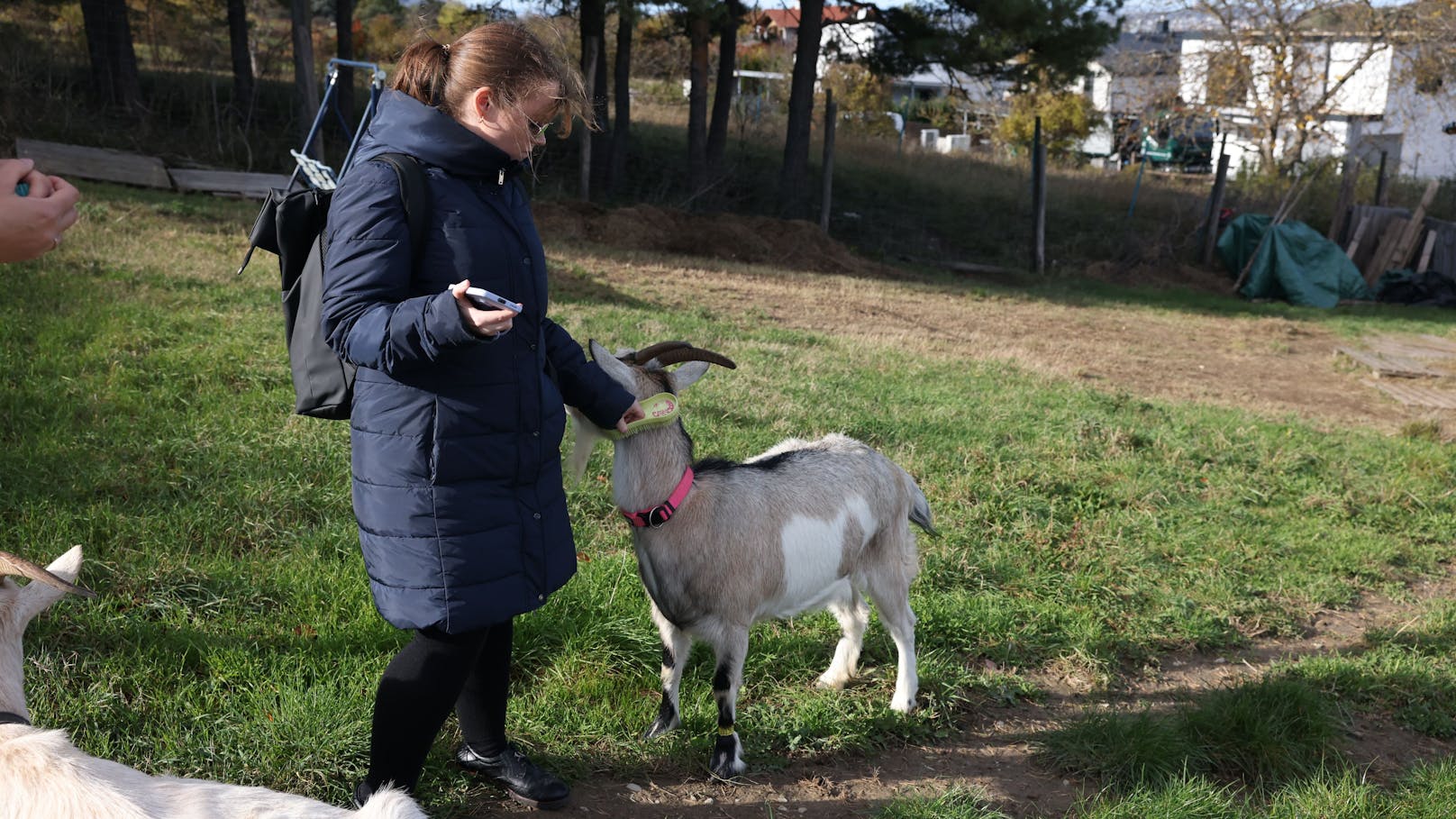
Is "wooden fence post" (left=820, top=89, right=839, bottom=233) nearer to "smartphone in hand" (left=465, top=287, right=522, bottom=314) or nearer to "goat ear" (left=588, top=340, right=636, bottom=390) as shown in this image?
"goat ear" (left=588, top=340, right=636, bottom=390)

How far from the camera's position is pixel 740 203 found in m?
17.7

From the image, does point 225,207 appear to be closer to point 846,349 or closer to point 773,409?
point 846,349

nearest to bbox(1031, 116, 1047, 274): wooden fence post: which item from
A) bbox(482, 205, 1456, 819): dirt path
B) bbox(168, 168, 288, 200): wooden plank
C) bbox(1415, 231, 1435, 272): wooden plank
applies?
bbox(482, 205, 1456, 819): dirt path

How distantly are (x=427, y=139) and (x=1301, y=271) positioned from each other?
16690 millimetres

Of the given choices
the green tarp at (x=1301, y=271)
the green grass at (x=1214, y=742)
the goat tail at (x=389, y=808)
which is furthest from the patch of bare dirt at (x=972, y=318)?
the goat tail at (x=389, y=808)

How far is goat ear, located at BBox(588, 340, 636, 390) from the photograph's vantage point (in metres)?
3.04

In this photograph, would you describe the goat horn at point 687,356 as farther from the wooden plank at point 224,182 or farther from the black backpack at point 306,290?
the wooden plank at point 224,182

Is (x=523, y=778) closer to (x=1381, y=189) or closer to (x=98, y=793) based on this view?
(x=98, y=793)

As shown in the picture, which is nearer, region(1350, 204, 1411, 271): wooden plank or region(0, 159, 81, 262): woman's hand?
region(0, 159, 81, 262): woman's hand

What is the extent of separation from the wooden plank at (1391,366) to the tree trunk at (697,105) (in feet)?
31.3

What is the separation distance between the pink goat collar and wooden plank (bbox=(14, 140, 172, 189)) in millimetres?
11820

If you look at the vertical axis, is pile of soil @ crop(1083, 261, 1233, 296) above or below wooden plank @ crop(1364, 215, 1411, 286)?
below

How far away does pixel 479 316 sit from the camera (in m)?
2.11

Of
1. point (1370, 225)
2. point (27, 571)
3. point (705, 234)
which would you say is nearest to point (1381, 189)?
point (1370, 225)
